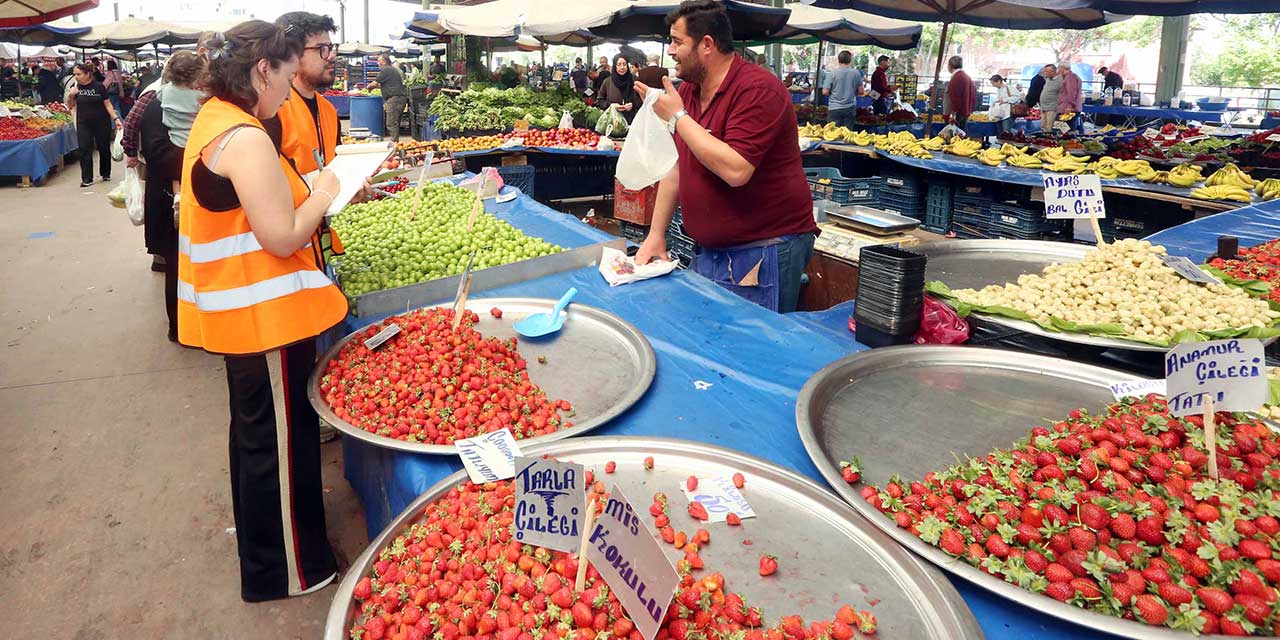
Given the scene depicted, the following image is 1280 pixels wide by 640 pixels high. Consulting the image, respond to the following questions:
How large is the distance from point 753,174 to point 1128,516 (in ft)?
6.52

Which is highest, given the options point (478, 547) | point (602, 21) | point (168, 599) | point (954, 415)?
point (602, 21)

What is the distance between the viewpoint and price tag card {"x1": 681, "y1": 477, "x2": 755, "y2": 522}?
64.7 inches

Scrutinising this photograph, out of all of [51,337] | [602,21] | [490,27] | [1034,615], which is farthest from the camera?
[490,27]

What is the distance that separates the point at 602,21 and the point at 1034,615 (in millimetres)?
9318

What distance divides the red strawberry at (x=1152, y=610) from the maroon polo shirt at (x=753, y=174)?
2027 mm

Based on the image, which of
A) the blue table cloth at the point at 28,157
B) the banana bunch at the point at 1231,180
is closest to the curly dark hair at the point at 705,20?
the banana bunch at the point at 1231,180

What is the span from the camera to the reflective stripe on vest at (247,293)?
2.24 metres

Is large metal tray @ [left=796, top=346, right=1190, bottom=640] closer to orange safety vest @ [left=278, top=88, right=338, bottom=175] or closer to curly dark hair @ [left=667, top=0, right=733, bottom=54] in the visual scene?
curly dark hair @ [left=667, top=0, right=733, bottom=54]

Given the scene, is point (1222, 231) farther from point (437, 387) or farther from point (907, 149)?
point (437, 387)

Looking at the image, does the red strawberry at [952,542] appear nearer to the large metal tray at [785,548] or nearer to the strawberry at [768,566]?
the large metal tray at [785,548]

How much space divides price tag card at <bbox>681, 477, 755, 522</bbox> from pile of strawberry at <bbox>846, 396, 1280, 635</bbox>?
0.89ft

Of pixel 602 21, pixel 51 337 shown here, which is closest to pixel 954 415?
pixel 51 337

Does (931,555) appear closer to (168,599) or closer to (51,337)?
(168,599)

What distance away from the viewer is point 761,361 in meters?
2.45
